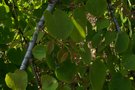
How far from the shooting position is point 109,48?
0.77m

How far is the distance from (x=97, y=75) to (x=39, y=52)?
0.11 meters

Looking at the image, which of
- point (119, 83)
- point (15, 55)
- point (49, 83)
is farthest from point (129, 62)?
point (15, 55)

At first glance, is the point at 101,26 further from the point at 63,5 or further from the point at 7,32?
the point at 7,32

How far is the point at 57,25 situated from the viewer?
574 mm

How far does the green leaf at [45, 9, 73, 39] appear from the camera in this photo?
0.57 metres

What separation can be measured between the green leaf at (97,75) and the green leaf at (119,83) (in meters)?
0.05

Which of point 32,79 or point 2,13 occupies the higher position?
point 2,13

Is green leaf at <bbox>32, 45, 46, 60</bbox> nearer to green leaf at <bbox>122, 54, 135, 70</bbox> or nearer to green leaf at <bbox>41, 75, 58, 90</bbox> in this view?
green leaf at <bbox>41, 75, 58, 90</bbox>

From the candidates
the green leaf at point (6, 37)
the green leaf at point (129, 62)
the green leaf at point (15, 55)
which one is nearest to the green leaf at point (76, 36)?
the green leaf at point (129, 62)

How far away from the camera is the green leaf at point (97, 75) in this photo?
62cm

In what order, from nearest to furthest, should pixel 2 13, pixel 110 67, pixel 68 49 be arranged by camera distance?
1. pixel 68 49
2. pixel 110 67
3. pixel 2 13

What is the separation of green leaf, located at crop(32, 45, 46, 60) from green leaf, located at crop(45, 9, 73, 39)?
5cm

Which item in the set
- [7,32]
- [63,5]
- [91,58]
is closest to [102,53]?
[91,58]

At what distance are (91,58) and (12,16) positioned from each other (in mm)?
604
